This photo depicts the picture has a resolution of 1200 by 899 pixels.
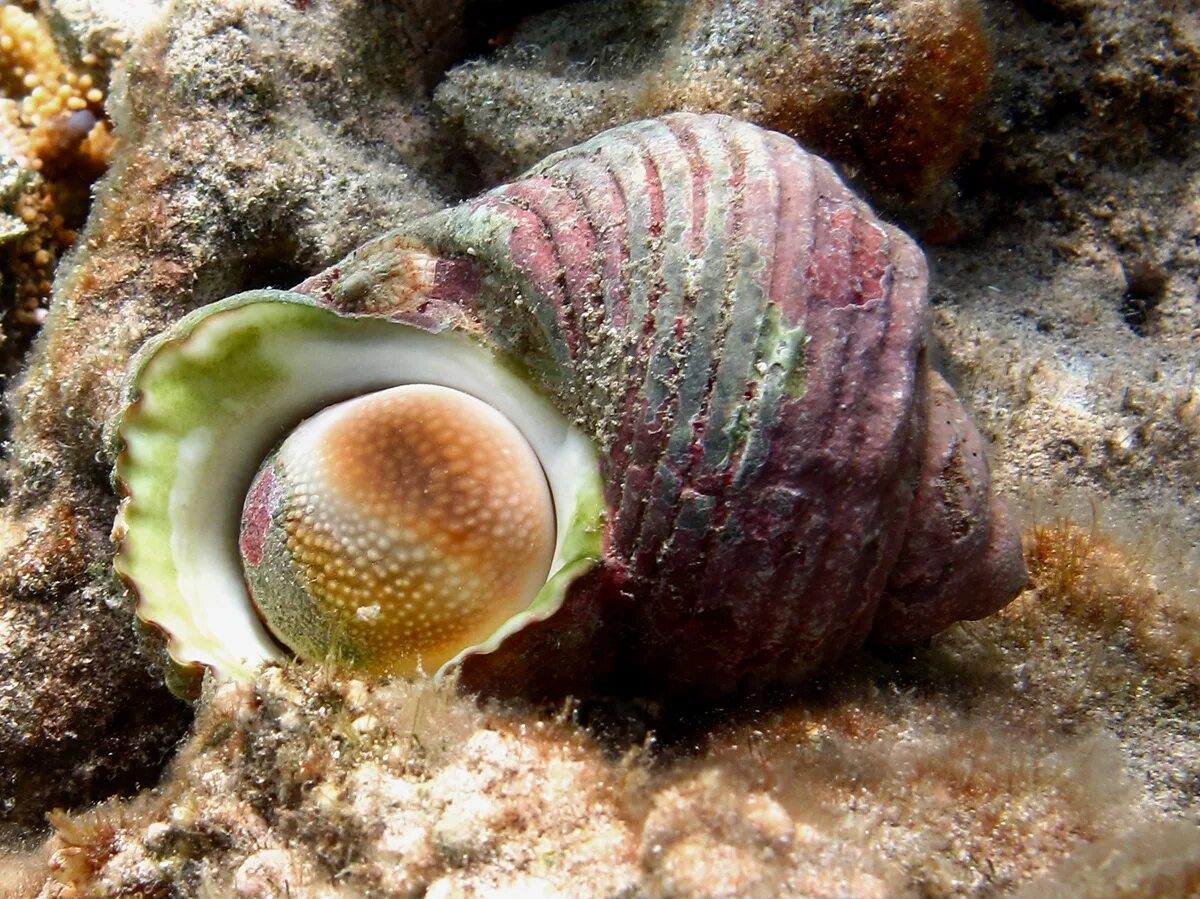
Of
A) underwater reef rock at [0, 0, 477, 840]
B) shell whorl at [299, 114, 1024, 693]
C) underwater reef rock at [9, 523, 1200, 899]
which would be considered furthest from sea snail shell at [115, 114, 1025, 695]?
underwater reef rock at [0, 0, 477, 840]

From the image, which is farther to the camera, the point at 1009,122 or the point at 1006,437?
the point at 1009,122

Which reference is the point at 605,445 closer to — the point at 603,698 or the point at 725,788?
the point at 603,698

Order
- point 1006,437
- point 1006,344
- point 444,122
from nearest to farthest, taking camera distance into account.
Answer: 1. point 1006,437
2. point 1006,344
3. point 444,122

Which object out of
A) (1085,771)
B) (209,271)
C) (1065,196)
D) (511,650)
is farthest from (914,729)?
(209,271)

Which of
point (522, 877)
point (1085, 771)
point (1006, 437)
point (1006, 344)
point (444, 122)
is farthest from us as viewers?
point (444, 122)

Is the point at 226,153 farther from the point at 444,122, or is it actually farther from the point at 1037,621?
the point at 1037,621

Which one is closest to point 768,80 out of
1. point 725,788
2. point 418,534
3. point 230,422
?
point 418,534

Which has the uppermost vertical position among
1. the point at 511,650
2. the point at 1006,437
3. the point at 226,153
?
the point at 226,153
